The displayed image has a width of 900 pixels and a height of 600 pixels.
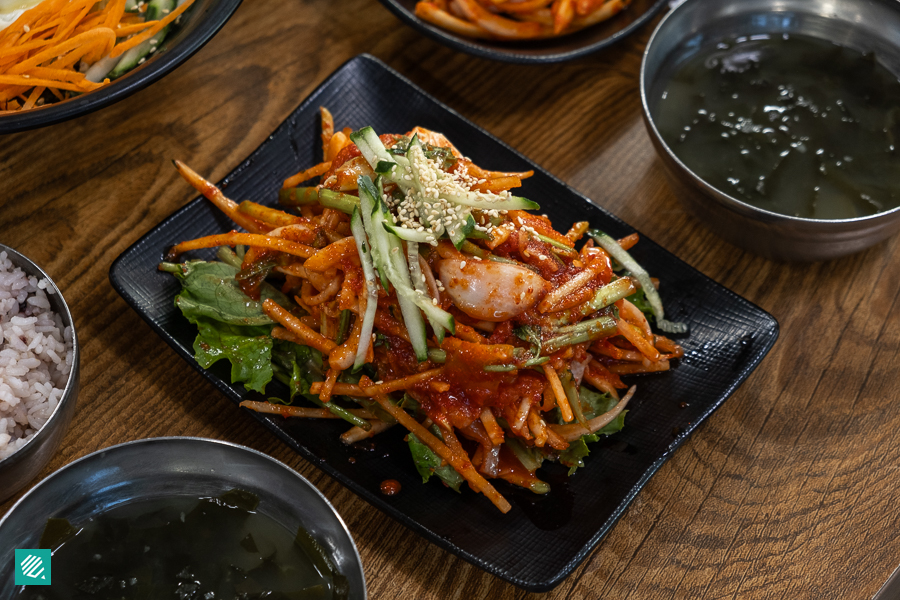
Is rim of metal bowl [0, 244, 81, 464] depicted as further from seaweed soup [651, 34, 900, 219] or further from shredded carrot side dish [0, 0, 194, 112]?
seaweed soup [651, 34, 900, 219]

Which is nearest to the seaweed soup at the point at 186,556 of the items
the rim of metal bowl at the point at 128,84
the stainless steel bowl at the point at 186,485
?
the stainless steel bowl at the point at 186,485

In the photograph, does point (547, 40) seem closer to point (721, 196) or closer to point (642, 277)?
point (721, 196)

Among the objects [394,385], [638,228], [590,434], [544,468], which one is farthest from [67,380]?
[638,228]

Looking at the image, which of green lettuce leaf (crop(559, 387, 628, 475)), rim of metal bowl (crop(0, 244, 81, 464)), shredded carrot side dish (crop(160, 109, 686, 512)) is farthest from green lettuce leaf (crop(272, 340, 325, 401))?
green lettuce leaf (crop(559, 387, 628, 475))

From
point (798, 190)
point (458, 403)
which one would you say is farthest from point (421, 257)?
point (798, 190)

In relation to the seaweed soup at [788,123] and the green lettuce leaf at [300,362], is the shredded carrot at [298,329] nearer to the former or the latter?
the green lettuce leaf at [300,362]

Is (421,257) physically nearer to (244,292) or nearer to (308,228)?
(308,228)
